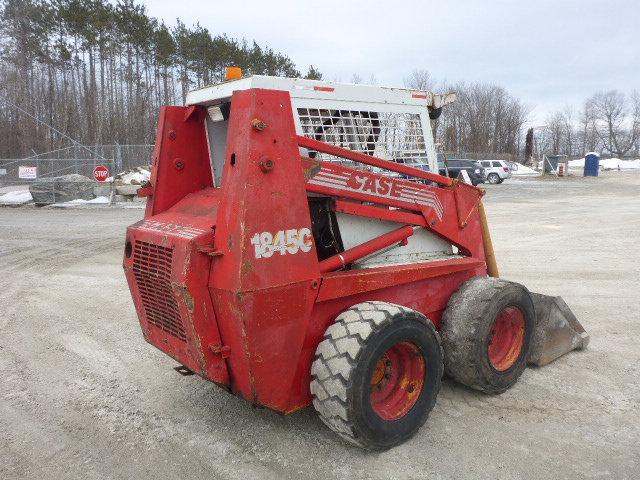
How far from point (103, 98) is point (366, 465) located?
43.1 m

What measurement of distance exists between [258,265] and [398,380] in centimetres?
127

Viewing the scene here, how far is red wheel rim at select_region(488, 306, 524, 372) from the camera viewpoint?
4121 mm

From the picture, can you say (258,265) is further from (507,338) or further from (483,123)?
(483,123)

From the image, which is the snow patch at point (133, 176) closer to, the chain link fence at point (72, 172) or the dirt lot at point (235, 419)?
the chain link fence at point (72, 172)

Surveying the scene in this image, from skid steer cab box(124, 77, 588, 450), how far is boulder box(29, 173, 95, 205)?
18437 millimetres

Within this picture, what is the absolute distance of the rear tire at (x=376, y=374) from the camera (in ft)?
9.79

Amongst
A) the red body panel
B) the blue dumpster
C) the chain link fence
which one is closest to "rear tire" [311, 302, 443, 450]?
the red body panel

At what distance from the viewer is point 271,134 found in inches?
116

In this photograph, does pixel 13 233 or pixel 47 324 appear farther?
pixel 13 233

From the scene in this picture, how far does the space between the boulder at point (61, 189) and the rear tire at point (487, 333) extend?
19415 millimetres

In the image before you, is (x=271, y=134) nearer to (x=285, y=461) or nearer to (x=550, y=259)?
(x=285, y=461)

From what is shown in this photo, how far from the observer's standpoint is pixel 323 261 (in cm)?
326

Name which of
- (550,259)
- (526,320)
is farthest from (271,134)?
(550,259)

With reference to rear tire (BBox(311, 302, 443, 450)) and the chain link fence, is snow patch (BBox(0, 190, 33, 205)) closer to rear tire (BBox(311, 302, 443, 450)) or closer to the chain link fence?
the chain link fence
